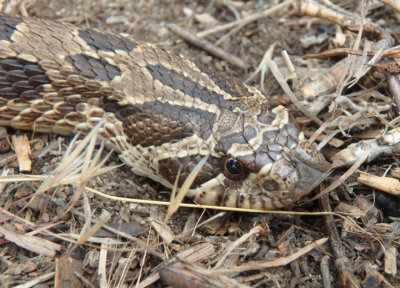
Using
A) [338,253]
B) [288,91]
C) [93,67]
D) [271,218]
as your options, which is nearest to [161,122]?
[93,67]

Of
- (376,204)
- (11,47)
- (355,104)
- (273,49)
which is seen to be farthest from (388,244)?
(11,47)

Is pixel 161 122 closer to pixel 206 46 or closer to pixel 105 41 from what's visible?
pixel 105 41

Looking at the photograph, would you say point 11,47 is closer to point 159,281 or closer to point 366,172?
point 159,281

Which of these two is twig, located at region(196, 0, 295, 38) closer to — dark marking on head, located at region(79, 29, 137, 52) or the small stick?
the small stick

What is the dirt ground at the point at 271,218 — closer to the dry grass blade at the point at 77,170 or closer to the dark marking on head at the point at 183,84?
the dry grass blade at the point at 77,170

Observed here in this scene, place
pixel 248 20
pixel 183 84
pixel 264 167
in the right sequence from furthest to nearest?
pixel 248 20, pixel 183 84, pixel 264 167
